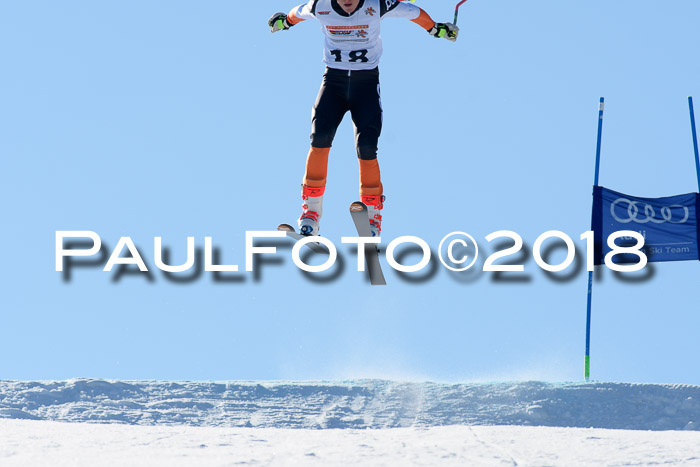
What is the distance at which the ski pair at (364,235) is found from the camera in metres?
13.8

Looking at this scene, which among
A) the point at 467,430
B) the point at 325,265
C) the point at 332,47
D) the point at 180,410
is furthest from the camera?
the point at 180,410

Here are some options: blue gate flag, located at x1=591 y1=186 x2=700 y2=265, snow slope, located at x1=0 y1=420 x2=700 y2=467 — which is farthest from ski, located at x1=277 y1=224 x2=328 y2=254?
blue gate flag, located at x1=591 y1=186 x2=700 y2=265

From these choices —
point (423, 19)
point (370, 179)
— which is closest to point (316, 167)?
point (370, 179)

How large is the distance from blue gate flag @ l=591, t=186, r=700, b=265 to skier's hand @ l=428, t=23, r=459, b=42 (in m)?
10.1

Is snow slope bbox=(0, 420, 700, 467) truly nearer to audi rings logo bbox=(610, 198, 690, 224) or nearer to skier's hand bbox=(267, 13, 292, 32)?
skier's hand bbox=(267, 13, 292, 32)

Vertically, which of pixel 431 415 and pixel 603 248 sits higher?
pixel 603 248

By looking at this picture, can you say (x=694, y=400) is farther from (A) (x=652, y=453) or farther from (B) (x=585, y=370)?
(A) (x=652, y=453)

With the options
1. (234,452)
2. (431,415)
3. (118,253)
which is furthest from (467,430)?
(431,415)

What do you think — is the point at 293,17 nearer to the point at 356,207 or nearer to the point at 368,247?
the point at 356,207

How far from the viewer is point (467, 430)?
10.0 m

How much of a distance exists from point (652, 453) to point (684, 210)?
46.7 feet

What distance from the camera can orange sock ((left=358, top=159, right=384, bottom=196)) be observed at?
13.7 meters

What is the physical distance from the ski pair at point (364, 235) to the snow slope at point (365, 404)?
22.7 ft

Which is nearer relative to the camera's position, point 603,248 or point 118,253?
point 118,253
